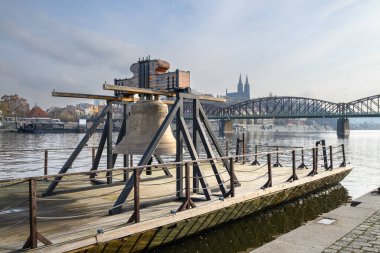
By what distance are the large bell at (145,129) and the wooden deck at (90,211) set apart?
1.10 metres

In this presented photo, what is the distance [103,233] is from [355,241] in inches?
189

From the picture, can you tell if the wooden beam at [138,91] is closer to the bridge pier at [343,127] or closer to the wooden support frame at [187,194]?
the wooden support frame at [187,194]

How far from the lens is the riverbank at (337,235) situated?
6.25 m

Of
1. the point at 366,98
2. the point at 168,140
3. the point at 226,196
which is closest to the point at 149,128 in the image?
→ the point at 168,140

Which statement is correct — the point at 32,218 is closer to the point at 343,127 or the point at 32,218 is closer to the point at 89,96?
the point at 89,96

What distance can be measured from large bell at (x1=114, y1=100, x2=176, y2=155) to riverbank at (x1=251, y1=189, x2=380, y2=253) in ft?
12.7

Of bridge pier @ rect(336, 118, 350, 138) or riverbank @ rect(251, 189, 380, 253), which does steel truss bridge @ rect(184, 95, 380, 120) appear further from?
riverbank @ rect(251, 189, 380, 253)

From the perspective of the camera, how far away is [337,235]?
6934mm

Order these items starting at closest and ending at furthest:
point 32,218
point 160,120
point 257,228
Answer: point 32,218, point 160,120, point 257,228

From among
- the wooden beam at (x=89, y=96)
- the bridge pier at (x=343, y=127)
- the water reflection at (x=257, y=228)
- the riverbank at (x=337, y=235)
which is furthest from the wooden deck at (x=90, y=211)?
the bridge pier at (x=343, y=127)

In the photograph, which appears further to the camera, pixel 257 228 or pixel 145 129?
pixel 257 228

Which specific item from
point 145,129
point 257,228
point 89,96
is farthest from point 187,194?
point 89,96

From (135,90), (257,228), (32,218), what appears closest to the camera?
(32,218)

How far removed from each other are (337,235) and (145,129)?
17.8 feet
